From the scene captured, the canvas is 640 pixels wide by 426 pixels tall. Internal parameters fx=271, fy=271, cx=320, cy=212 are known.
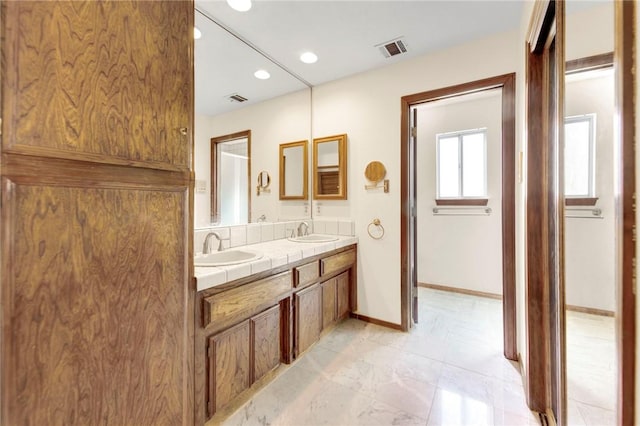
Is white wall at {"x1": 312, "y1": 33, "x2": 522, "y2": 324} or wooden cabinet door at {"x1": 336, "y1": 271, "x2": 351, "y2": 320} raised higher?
white wall at {"x1": 312, "y1": 33, "x2": 522, "y2": 324}

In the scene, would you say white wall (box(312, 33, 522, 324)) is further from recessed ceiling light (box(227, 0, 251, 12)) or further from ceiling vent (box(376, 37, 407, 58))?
recessed ceiling light (box(227, 0, 251, 12))

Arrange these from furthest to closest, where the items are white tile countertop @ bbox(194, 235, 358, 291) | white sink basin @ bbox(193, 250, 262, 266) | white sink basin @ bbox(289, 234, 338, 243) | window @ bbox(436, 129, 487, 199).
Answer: window @ bbox(436, 129, 487, 199) < white sink basin @ bbox(289, 234, 338, 243) < white sink basin @ bbox(193, 250, 262, 266) < white tile countertop @ bbox(194, 235, 358, 291)

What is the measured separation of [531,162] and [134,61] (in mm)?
1970

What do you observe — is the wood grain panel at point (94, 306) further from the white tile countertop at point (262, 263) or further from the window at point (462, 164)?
the window at point (462, 164)

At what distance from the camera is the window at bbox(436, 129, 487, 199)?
3492 mm

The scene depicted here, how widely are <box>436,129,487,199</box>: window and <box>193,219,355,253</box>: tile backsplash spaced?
1705mm

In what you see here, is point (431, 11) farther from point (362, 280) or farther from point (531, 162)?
point (362, 280)

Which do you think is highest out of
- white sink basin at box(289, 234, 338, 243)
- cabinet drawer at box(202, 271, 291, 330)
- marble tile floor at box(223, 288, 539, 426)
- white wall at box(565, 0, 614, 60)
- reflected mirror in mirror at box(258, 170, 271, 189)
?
white wall at box(565, 0, 614, 60)

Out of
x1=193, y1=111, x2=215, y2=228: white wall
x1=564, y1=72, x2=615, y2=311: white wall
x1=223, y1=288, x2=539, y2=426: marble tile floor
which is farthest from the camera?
x1=193, y1=111, x2=215, y2=228: white wall

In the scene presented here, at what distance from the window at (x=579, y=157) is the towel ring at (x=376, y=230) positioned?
1650 millimetres

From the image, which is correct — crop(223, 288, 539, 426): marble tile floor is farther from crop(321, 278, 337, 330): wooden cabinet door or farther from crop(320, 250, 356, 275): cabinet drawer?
crop(320, 250, 356, 275): cabinet drawer

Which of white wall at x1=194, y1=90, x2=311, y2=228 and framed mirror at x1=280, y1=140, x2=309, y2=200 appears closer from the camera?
white wall at x1=194, y1=90, x2=311, y2=228

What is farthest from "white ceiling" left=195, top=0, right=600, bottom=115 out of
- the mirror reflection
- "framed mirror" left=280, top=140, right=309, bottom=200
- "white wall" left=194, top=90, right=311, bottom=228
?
the mirror reflection

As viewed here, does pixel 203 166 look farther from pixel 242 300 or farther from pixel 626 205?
pixel 626 205
